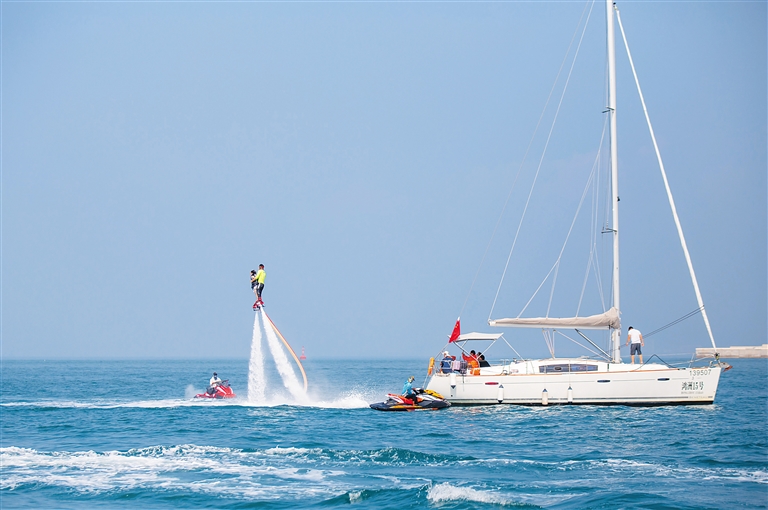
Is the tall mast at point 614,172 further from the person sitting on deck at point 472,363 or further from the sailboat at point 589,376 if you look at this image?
the person sitting on deck at point 472,363

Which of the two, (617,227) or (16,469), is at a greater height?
(617,227)

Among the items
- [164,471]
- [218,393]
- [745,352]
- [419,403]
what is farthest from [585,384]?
[745,352]

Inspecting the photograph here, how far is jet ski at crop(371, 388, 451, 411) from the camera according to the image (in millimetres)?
42375

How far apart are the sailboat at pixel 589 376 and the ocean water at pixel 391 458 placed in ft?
2.56

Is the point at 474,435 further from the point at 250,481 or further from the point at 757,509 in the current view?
the point at 757,509

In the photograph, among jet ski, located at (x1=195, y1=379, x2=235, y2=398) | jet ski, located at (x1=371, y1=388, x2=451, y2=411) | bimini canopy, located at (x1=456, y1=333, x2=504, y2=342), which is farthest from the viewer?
jet ski, located at (x1=195, y1=379, x2=235, y2=398)

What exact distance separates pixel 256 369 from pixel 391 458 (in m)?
23.1

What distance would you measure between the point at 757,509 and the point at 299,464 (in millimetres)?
14627

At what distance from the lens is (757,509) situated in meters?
19.2

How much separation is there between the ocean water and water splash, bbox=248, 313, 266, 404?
3.33 meters

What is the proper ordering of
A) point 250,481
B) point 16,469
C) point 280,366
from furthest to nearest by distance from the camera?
point 280,366 < point 16,469 < point 250,481

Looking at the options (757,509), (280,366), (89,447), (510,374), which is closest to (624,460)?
(757,509)

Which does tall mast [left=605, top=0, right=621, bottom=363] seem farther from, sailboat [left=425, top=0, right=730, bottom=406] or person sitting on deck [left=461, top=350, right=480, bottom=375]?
person sitting on deck [left=461, top=350, right=480, bottom=375]

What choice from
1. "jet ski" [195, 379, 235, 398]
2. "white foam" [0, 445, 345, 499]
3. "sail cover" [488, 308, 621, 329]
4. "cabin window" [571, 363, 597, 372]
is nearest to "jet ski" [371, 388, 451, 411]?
"sail cover" [488, 308, 621, 329]
